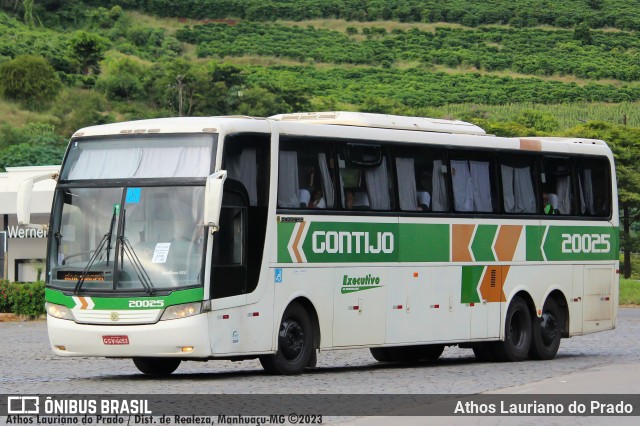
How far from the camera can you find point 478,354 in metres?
22.5

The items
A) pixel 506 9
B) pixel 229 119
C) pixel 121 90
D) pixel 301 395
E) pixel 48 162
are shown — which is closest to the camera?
pixel 301 395

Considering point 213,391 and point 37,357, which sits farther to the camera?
point 37,357

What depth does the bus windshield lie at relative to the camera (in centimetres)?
1678

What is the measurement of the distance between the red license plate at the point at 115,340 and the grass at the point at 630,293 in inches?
1279

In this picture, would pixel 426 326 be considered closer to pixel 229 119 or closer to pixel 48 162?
pixel 229 119

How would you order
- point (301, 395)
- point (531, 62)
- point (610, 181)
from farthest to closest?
point (531, 62), point (610, 181), point (301, 395)

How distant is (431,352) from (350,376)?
451 cm

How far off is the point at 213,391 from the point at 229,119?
145 inches

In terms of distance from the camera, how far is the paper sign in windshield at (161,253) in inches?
663

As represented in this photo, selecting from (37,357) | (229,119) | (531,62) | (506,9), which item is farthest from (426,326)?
(506,9)

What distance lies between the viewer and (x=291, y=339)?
18.1m

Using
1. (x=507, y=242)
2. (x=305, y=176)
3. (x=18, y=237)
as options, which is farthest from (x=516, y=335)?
(x=18, y=237)

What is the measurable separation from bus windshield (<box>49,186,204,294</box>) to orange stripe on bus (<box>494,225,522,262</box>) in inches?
255

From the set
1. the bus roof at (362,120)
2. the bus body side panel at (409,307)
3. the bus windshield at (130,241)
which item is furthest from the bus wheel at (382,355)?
the bus windshield at (130,241)
